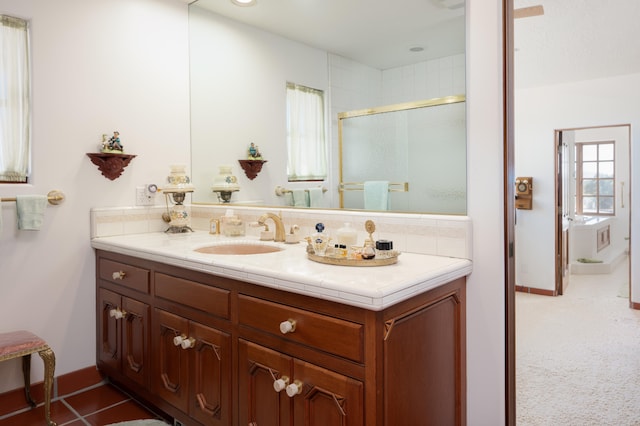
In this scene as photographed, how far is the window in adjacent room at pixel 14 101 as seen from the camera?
7.27 feet

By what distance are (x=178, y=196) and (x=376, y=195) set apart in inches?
53.3

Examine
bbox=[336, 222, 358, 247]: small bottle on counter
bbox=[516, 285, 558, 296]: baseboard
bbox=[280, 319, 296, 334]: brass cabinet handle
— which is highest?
bbox=[336, 222, 358, 247]: small bottle on counter

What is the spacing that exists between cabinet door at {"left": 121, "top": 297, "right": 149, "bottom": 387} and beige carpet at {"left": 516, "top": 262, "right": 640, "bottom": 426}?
1955mm

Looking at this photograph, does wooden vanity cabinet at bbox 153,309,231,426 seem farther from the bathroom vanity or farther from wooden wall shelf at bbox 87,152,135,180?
wooden wall shelf at bbox 87,152,135,180

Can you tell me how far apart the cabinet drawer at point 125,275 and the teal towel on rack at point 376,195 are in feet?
3.73

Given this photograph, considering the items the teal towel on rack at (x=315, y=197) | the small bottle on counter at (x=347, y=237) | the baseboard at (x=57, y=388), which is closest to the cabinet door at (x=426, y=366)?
the small bottle on counter at (x=347, y=237)

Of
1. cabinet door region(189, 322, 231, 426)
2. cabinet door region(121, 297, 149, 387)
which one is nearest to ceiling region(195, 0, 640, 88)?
cabinet door region(189, 322, 231, 426)

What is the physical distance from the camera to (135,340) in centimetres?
227

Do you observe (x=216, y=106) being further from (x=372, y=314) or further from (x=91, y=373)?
(x=372, y=314)

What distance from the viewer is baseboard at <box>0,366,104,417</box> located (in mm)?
2260

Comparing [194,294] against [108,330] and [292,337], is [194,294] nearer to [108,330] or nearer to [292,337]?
[292,337]

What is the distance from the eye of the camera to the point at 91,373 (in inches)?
101

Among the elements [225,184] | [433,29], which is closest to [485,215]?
[433,29]

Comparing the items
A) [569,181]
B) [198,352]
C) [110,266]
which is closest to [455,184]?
[198,352]
